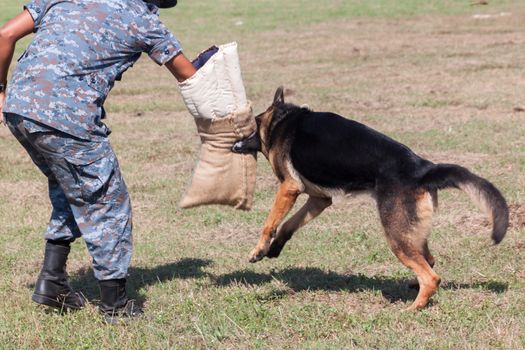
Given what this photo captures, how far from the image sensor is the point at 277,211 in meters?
6.39

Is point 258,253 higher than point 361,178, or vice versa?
point 361,178

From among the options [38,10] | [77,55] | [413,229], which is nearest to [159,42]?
[77,55]

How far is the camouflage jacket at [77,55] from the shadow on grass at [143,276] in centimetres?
160

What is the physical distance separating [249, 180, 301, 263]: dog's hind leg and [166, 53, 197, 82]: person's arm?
124 cm

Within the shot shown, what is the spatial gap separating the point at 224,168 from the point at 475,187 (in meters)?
1.62

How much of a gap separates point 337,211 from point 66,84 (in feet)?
13.7

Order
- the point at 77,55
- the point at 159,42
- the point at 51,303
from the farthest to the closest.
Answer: the point at 51,303 < the point at 159,42 < the point at 77,55

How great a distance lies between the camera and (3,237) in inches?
321

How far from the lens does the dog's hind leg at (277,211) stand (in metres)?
6.35

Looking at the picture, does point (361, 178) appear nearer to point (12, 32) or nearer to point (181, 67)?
point (181, 67)

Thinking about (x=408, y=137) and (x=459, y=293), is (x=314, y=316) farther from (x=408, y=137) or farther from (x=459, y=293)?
(x=408, y=137)

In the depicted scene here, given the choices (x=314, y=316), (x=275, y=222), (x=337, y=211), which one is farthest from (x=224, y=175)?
(x=337, y=211)

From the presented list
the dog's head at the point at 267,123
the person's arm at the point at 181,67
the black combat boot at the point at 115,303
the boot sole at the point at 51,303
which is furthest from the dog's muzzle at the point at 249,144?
the boot sole at the point at 51,303

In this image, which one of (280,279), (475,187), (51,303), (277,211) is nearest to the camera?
(475,187)
